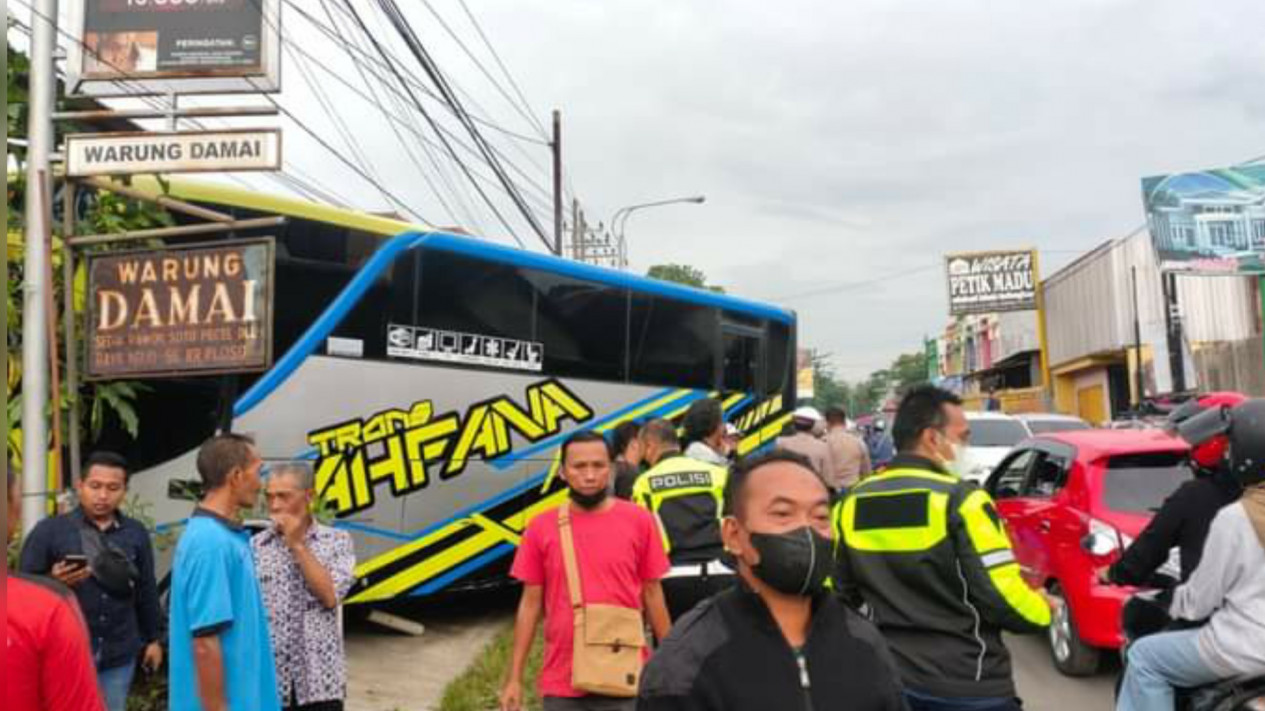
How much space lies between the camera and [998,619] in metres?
3.20

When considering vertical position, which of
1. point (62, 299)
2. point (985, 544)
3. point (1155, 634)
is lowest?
point (1155, 634)

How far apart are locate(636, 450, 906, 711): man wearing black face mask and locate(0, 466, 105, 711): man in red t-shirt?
49.0 inches

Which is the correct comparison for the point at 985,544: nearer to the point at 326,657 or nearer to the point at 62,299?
the point at 326,657

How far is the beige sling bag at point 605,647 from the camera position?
377 cm

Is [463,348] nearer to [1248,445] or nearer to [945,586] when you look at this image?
[945,586]

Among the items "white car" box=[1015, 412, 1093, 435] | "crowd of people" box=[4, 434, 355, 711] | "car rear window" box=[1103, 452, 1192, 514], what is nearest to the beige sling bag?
"crowd of people" box=[4, 434, 355, 711]

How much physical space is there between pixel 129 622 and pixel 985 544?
152 inches

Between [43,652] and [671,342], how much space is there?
8.72m

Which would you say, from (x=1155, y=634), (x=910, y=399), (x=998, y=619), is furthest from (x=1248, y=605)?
(x=910, y=399)

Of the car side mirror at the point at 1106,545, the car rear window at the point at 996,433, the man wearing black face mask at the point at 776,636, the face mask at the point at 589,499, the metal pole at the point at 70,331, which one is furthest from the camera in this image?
the car rear window at the point at 996,433

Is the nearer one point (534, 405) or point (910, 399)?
point (910, 399)

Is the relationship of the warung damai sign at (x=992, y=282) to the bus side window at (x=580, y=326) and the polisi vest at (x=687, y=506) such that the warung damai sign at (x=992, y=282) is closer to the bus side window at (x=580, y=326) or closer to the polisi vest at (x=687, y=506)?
the bus side window at (x=580, y=326)

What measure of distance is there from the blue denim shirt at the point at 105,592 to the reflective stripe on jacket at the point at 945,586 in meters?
3.45

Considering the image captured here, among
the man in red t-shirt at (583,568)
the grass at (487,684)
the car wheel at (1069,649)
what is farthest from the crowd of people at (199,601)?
the car wheel at (1069,649)
